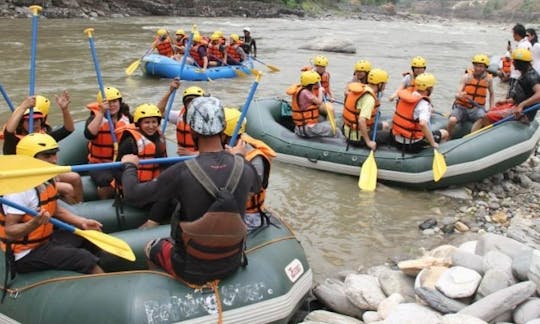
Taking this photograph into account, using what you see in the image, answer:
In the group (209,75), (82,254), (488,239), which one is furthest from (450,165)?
(209,75)

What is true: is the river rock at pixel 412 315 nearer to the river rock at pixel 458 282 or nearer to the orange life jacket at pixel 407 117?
the river rock at pixel 458 282

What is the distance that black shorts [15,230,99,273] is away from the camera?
10.5 ft

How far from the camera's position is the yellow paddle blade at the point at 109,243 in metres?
3.21

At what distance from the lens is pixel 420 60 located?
695 cm

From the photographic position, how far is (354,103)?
248 inches

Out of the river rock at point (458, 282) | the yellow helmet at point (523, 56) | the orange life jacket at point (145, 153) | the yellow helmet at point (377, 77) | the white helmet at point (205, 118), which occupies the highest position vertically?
the yellow helmet at point (523, 56)

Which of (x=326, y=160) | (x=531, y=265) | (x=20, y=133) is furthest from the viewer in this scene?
(x=326, y=160)

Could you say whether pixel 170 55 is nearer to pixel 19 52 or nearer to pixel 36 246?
pixel 19 52

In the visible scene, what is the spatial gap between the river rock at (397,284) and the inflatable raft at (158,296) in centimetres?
58

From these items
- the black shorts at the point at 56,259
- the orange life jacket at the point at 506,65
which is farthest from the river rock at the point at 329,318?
the orange life jacket at the point at 506,65

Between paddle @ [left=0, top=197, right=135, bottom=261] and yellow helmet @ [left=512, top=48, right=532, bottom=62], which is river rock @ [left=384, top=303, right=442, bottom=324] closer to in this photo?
paddle @ [left=0, top=197, right=135, bottom=261]

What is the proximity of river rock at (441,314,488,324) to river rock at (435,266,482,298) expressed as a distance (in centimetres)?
34

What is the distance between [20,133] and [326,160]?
3437 millimetres

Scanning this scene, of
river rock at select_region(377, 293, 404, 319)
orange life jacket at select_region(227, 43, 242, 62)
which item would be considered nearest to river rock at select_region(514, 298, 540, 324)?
river rock at select_region(377, 293, 404, 319)
